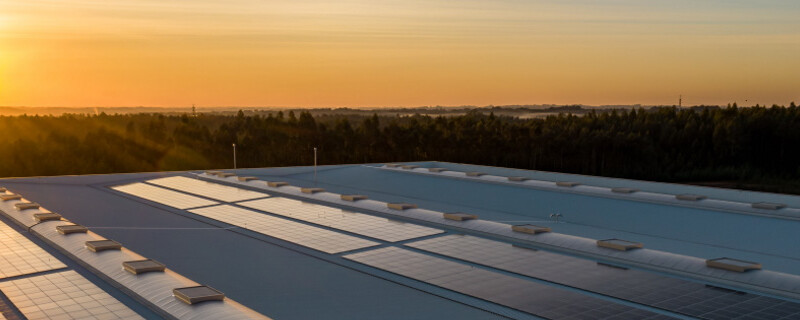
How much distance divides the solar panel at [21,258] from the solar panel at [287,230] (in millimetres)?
4899

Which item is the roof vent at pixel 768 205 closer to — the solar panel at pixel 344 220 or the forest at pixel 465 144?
the solar panel at pixel 344 220

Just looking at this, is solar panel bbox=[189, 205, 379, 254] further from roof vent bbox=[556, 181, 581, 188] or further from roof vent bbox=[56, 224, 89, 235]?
roof vent bbox=[556, 181, 581, 188]

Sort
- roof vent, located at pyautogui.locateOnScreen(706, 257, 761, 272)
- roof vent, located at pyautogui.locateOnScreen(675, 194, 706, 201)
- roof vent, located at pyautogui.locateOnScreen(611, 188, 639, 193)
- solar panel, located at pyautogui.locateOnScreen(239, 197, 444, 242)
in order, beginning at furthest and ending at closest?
roof vent, located at pyautogui.locateOnScreen(611, 188, 639, 193) → roof vent, located at pyautogui.locateOnScreen(675, 194, 706, 201) → solar panel, located at pyautogui.locateOnScreen(239, 197, 444, 242) → roof vent, located at pyautogui.locateOnScreen(706, 257, 761, 272)

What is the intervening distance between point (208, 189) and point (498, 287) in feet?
53.5

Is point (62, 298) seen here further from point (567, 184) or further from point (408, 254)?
point (567, 184)

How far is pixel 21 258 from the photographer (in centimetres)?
1384

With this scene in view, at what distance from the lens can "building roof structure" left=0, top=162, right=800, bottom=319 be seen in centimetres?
1091

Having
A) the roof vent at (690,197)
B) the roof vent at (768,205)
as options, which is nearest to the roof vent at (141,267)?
the roof vent at (690,197)

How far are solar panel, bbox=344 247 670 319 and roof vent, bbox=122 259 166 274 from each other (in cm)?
393

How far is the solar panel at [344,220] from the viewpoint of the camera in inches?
663

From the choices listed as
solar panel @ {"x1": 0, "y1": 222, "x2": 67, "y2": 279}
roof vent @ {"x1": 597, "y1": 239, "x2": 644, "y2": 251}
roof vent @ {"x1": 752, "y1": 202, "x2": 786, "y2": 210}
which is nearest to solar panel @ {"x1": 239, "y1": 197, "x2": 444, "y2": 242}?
roof vent @ {"x1": 597, "y1": 239, "x2": 644, "y2": 251}

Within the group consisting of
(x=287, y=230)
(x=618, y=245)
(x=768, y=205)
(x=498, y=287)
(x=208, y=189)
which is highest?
(x=768, y=205)

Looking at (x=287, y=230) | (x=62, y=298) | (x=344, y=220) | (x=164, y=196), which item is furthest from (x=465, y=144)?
(x=62, y=298)

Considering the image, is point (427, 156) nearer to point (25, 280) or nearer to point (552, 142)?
point (552, 142)
